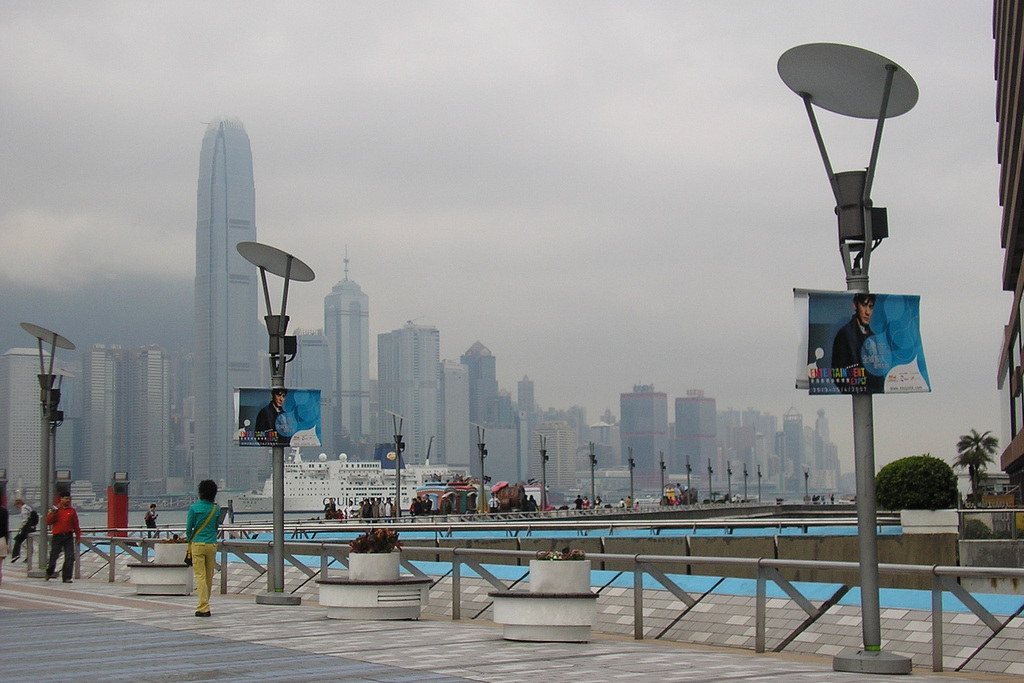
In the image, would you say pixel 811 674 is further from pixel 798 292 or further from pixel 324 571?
pixel 324 571

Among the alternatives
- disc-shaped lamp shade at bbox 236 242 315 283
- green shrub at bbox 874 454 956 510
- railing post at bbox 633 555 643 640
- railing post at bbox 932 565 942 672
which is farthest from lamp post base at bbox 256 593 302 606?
green shrub at bbox 874 454 956 510

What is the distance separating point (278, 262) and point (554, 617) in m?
8.69

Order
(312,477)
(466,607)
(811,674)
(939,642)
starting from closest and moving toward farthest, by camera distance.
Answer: (811,674) < (939,642) < (466,607) < (312,477)

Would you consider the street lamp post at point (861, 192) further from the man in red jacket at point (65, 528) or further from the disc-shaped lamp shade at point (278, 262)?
the man in red jacket at point (65, 528)

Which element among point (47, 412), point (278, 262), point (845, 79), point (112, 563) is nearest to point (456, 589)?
point (278, 262)

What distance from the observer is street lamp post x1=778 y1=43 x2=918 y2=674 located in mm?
9977

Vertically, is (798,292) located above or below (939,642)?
above

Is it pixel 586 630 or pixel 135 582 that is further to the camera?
pixel 135 582

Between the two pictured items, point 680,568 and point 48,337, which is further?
point 48,337

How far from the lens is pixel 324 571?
18.2m

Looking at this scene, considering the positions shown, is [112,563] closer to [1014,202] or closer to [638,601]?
[638,601]

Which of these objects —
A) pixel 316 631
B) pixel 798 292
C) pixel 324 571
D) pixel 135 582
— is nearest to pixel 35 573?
pixel 135 582

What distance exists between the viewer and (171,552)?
65.7 feet

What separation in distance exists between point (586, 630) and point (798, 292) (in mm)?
4349
